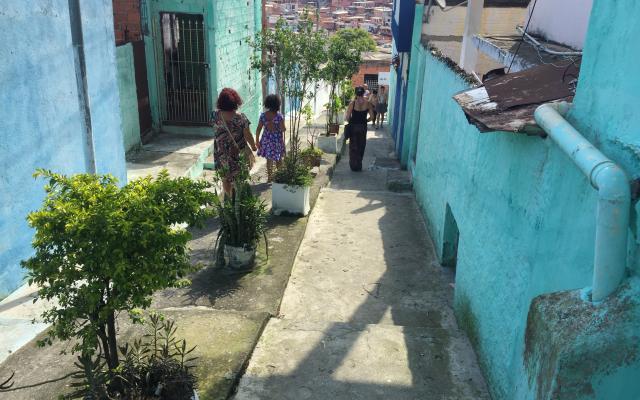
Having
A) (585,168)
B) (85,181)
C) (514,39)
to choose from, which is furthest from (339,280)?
(514,39)

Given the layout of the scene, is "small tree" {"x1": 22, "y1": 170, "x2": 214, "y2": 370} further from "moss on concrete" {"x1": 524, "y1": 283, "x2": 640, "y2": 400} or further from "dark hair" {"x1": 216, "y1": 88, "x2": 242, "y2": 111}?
"dark hair" {"x1": 216, "y1": 88, "x2": 242, "y2": 111}

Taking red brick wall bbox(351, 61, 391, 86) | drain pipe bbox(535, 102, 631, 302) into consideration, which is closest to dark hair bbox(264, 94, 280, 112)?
drain pipe bbox(535, 102, 631, 302)

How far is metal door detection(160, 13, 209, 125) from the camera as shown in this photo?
10.0 meters

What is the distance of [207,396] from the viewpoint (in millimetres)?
3299

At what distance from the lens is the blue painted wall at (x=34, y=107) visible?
4.28m

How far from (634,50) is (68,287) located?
275cm

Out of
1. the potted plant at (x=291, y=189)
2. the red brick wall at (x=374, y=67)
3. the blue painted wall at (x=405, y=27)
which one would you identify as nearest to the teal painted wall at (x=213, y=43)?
the potted plant at (x=291, y=189)

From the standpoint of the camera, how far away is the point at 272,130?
761 cm

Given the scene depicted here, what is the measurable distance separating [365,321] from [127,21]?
7087 mm

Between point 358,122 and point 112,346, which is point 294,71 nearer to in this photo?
point 358,122

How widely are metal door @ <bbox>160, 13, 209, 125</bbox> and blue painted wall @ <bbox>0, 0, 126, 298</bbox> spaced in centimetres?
439

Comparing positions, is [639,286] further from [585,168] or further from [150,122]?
[150,122]

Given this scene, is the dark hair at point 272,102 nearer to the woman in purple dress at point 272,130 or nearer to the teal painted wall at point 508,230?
the woman in purple dress at point 272,130

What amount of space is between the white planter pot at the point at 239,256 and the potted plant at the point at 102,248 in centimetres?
259
